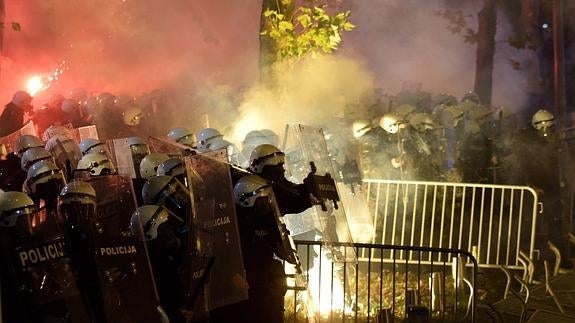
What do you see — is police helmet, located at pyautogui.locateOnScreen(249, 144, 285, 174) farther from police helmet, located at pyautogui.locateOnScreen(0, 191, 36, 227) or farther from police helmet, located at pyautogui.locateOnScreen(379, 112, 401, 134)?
police helmet, located at pyautogui.locateOnScreen(379, 112, 401, 134)

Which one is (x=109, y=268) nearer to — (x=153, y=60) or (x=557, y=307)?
(x=557, y=307)

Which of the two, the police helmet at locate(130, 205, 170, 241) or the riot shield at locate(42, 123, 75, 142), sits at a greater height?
the riot shield at locate(42, 123, 75, 142)

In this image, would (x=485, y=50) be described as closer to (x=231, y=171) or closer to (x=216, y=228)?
(x=231, y=171)

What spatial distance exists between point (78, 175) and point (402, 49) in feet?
43.1

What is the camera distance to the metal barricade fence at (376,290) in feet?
23.2

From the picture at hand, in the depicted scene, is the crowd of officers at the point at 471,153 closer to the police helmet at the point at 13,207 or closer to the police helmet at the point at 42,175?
the police helmet at the point at 42,175

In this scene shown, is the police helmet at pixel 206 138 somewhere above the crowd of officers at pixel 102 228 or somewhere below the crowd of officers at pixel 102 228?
above

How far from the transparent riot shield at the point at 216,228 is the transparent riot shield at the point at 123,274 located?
560 millimetres

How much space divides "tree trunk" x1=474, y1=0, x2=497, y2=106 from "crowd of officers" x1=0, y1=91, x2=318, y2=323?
1163 centimetres

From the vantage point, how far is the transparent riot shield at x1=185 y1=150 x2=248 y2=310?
5.26 metres

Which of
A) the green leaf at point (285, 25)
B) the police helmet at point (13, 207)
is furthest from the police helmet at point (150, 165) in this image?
the green leaf at point (285, 25)

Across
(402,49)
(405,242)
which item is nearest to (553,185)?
(405,242)

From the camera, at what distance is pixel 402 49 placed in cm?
1795

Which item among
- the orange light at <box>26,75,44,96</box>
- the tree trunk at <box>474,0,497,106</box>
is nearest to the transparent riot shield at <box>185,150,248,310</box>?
the orange light at <box>26,75,44,96</box>
